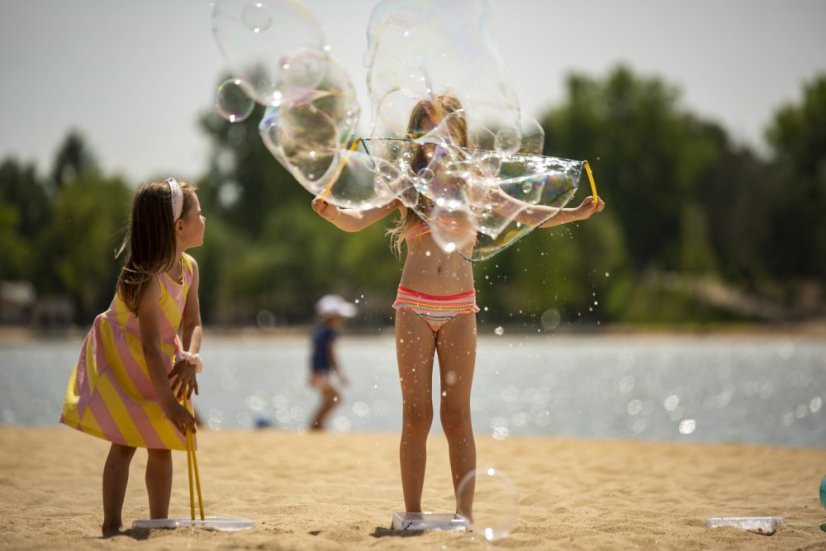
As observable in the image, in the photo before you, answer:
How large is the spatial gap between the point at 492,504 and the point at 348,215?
60.4 inches

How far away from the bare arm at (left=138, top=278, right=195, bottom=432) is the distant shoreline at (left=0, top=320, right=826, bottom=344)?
47078mm

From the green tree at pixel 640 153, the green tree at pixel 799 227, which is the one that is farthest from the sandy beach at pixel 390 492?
the green tree at pixel 640 153

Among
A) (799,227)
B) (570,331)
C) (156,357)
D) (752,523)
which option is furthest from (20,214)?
(752,523)

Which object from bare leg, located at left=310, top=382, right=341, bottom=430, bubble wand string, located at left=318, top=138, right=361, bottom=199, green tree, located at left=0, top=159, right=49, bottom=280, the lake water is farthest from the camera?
green tree, located at left=0, top=159, right=49, bottom=280

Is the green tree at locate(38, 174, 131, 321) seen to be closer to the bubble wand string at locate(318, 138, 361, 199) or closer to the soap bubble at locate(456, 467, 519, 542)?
the bubble wand string at locate(318, 138, 361, 199)

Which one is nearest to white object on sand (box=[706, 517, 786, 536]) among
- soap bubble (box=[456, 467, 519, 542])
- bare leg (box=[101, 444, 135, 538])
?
soap bubble (box=[456, 467, 519, 542])

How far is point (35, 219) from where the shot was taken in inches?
2830

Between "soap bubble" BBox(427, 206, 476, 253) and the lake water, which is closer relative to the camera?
"soap bubble" BBox(427, 206, 476, 253)

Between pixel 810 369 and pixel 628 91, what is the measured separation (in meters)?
44.9

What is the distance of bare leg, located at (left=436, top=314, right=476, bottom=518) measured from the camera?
4.86 metres

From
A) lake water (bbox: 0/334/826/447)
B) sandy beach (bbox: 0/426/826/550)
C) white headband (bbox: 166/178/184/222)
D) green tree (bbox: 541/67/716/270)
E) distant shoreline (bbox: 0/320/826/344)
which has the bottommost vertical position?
lake water (bbox: 0/334/826/447)

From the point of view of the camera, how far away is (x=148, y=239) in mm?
4859

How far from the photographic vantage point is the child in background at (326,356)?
1260 centimetres

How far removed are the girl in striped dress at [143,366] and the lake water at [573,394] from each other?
283 centimetres
